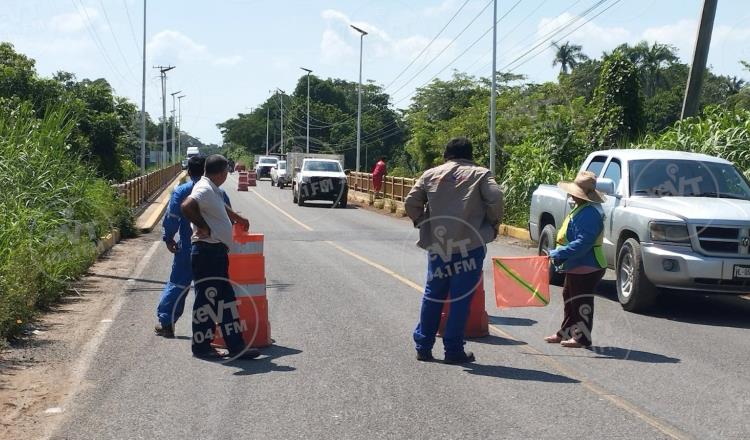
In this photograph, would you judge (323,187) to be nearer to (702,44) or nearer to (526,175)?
(526,175)

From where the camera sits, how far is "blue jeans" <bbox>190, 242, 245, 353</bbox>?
7953 mm

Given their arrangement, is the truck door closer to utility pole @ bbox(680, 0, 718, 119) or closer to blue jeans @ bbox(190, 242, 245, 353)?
blue jeans @ bbox(190, 242, 245, 353)

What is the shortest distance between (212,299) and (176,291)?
1.01m

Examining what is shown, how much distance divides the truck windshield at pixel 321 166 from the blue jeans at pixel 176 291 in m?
28.5

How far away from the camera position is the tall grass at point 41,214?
32.4 ft

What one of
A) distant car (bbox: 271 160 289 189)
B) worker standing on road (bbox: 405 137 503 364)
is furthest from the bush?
distant car (bbox: 271 160 289 189)

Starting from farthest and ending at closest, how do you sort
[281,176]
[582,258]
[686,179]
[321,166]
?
[281,176]
[321,166]
[686,179]
[582,258]

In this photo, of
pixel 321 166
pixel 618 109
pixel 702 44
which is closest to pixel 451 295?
pixel 702 44

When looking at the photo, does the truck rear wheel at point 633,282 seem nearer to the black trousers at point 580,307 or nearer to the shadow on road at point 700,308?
the shadow on road at point 700,308

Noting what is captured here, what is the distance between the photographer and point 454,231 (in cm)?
767

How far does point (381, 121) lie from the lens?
386ft

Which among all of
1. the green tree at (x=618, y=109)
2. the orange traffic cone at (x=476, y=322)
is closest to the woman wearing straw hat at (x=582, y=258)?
the orange traffic cone at (x=476, y=322)

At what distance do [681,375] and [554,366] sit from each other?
1028 mm

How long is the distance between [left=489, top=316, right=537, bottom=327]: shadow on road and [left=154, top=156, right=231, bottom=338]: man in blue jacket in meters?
3.24
